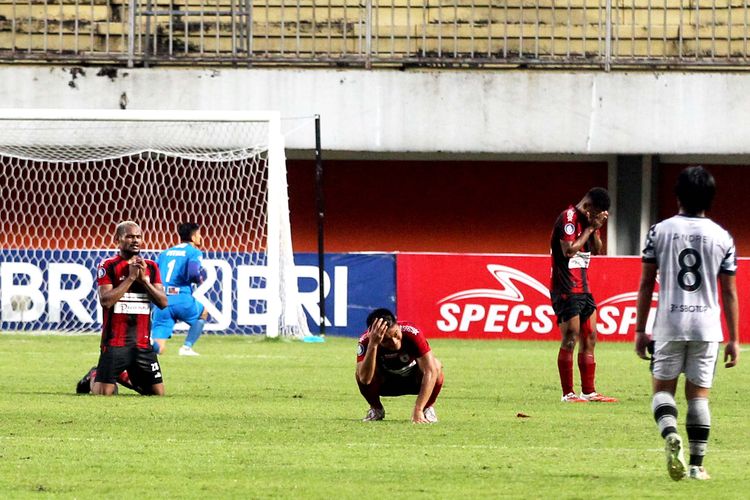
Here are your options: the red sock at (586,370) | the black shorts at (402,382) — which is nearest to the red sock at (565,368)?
the red sock at (586,370)

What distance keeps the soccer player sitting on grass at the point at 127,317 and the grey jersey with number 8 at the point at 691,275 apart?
6252 mm

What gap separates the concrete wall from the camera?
960 inches

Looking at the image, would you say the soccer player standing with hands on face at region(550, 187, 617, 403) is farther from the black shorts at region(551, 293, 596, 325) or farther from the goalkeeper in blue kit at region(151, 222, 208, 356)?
the goalkeeper in blue kit at region(151, 222, 208, 356)

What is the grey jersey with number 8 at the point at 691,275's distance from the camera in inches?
305

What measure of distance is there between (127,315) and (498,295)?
9573 millimetres

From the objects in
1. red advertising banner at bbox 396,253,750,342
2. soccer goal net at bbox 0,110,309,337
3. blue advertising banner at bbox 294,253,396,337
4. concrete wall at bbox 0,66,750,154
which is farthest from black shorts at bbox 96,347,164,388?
concrete wall at bbox 0,66,750,154

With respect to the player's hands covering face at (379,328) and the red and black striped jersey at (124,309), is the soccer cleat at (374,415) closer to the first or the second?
the player's hands covering face at (379,328)

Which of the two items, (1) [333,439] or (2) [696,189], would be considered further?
(1) [333,439]

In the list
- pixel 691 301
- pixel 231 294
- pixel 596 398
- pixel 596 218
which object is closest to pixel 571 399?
pixel 596 398

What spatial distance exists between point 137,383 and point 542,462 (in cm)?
575

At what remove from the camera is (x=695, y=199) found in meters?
7.72

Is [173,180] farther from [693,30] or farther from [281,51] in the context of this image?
[693,30]

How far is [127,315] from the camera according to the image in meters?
13.3

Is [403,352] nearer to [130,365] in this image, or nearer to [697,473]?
[697,473]
